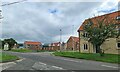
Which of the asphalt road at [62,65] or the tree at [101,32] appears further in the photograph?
the tree at [101,32]

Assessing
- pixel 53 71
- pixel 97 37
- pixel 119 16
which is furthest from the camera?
pixel 119 16

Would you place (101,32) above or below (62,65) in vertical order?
above

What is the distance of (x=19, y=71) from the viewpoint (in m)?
15.0

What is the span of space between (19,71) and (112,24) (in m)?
22.7

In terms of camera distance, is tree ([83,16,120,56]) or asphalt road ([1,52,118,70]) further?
tree ([83,16,120,56])

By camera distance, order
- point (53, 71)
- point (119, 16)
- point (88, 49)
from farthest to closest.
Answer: point (88, 49)
point (119, 16)
point (53, 71)

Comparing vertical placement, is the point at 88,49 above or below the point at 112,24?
below

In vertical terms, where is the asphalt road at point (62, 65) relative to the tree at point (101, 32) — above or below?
below

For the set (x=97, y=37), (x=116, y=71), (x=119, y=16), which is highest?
(x=119, y=16)

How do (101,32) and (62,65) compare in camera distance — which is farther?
(101,32)

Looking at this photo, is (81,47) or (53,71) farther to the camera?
(81,47)

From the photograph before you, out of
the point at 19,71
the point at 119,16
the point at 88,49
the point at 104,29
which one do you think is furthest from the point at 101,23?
the point at 19,71

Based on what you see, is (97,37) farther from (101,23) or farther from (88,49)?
(88,49)

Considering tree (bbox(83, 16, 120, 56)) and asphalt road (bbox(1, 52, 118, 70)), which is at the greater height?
tree (bbox(83, 16, 120, 56))
